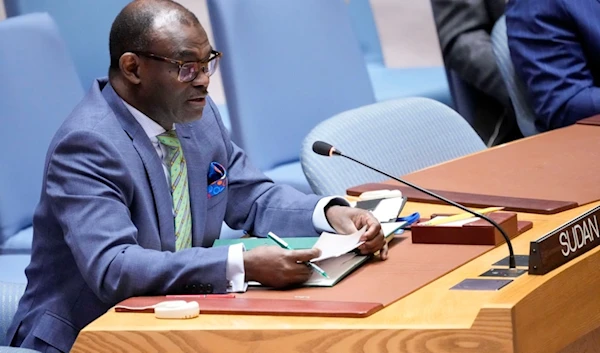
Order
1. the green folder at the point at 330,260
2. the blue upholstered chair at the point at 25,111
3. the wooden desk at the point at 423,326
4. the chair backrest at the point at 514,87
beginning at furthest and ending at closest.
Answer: the chair backrest at the point at 514,87 < the blue upholstered chair at the point at 25,111 < the green folder at the point at 330,260 < the wooden desk at the point at 423,326

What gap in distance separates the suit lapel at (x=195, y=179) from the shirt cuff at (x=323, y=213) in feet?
0.67

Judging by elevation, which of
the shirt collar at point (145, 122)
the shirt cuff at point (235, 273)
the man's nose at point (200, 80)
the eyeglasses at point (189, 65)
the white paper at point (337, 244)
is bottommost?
the white paper at point (337, 244)

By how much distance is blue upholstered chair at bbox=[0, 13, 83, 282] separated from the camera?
2.74m

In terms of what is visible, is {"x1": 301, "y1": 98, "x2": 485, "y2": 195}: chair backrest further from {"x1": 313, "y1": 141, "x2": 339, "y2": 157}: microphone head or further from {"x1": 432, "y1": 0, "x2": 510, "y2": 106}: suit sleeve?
{"x1": 432, "y1": 0, "x2": 510, "y2": 106}: suit sleeve

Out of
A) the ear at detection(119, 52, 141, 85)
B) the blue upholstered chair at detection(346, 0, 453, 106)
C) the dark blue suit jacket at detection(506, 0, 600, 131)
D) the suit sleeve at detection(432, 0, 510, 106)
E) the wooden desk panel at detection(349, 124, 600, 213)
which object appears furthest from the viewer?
the blue upholstered chair at detection(346, 0, 453, 106)

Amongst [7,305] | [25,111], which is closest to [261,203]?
[7,305]

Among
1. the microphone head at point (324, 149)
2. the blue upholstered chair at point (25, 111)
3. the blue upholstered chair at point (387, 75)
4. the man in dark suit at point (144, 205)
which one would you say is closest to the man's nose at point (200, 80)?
the man in dark suit at point (144, 205)

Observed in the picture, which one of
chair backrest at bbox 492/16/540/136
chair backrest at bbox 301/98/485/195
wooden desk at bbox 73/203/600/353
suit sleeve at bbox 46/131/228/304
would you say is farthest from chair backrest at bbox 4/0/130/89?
wooden desk at bbox 73/203/600/353

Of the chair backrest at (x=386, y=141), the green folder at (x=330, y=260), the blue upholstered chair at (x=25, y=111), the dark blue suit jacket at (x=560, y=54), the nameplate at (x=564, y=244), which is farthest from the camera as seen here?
the dark blue suit jacket at (x=560, y=54)

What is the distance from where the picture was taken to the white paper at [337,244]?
A: 183cm

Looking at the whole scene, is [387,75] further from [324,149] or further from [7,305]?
[7,305]

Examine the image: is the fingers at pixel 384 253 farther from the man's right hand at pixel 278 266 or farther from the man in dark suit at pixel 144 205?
the man's right hand at pixel 278 266

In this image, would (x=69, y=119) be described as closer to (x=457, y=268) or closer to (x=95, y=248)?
(x=95, y=248)

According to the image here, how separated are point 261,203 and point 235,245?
0.41 m
